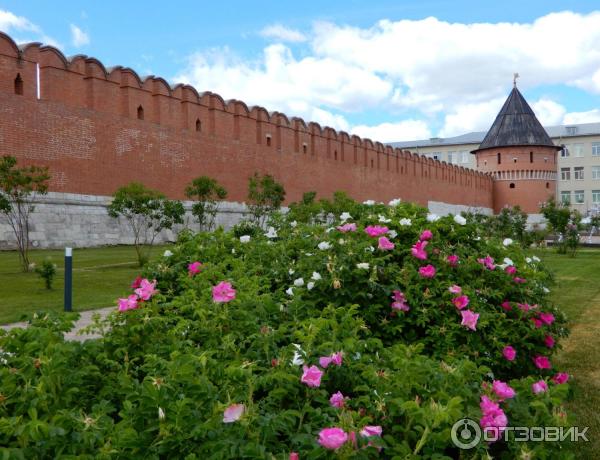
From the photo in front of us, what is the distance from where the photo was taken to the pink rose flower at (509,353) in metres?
→ 3.17

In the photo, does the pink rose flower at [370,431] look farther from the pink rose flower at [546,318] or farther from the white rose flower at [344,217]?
the white rose flower at [344,217]

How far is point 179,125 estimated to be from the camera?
20.2 m

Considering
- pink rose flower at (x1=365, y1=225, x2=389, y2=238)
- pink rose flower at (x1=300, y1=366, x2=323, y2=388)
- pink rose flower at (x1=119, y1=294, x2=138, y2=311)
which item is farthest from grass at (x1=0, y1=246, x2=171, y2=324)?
pink rose flower at (x1=300, y1=366, x2=323, y2=388)

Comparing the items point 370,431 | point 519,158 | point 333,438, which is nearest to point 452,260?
point 370,431

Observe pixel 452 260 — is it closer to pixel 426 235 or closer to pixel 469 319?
pixel 426 235

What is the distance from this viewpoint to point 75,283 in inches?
389

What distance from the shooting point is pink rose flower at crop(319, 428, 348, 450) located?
1.58 meters

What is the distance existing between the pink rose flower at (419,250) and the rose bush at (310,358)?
11 mm

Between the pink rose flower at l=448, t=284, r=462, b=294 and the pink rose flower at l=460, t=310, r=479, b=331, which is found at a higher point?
the pink rose flower at l=448, t=284, r=462, b=294

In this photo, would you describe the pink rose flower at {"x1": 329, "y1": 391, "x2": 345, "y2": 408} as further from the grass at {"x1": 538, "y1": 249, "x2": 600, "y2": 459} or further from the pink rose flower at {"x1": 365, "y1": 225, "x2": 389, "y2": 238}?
the pink rose flower at {"x1": 365, "y1": 225, "x2": 389, "y2": 238}

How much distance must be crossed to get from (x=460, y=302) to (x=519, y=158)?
143 ft

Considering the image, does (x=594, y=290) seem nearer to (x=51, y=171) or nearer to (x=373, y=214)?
(x=373, y=214)

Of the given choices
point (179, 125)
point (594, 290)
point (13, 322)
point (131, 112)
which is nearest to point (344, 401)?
point (13, 322)

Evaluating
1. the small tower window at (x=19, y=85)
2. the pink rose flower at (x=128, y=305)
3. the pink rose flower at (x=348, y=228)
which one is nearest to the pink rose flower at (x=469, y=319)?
the pink rose flower at (x=348, y=228)
